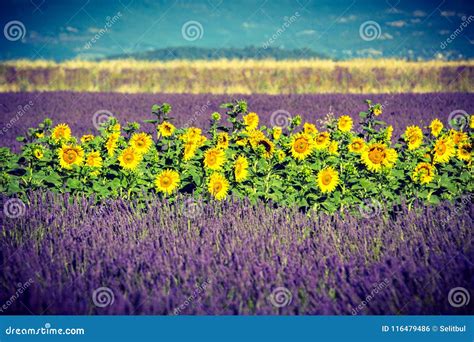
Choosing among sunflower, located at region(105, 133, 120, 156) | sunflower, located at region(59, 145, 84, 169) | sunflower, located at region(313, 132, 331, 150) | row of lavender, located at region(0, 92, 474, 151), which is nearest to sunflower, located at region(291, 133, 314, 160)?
sunflower, located at region(313, 132, 331, 150)

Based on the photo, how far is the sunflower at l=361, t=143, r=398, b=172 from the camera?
4098 millimetres

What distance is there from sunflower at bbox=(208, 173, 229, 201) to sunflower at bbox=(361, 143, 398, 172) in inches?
50.9

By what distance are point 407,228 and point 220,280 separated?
156 centimetres

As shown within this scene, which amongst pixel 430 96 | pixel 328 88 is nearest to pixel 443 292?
pixel 430 96

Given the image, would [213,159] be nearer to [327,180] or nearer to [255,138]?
[255,138]

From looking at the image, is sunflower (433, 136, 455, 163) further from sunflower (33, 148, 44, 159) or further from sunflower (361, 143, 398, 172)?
Result: sunflower (33, 148, 44, 159)

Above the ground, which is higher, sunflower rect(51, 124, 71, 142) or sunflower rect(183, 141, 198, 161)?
sunflower rect(51, 124, 71, 142)

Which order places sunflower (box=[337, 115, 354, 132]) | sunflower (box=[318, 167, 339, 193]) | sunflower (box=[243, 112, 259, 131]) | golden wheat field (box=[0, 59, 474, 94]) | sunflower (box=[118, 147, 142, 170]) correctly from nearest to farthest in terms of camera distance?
sunflower (box=[318, 167, 339, 193]) < sunflower (box=[118, 147, 142, 170]) < sunflower (box=[243, 112, 259, 131]) < sunflower (box=[337, 115, 354, 132]) < golden wheat field (box=[0, 59, 474, 94])

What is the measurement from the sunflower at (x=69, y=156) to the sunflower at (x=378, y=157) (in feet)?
8.51

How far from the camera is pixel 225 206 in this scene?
158 inches

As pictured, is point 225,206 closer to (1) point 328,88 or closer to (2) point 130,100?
(2) point 130,100

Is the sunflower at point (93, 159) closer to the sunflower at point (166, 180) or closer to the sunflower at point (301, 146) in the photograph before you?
the sunflower at point (166, 180)

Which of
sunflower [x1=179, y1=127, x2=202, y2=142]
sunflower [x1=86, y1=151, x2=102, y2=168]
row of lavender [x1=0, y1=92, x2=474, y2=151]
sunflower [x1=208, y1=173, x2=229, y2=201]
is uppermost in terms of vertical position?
row of lavender [x1=0, y1=92, x2=474, y2=151]

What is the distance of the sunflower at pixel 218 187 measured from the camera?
4.00 metres
